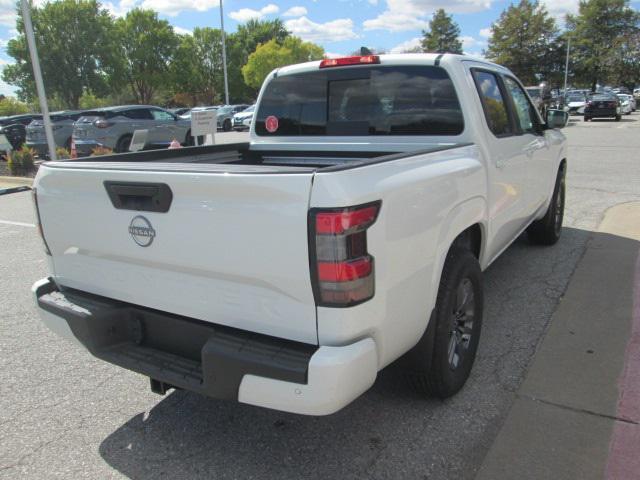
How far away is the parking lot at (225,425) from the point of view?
8.30 ft

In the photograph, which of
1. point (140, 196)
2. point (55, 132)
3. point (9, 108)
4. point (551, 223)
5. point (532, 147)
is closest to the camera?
point (140, 196)

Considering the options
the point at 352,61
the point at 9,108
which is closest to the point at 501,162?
the point at 352,61

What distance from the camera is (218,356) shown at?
84.9 inches

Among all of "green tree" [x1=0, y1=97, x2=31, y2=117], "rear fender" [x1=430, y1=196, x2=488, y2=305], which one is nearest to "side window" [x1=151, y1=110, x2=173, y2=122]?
"rear fender" [x1=430, y1=196, x2=488, y2=305]

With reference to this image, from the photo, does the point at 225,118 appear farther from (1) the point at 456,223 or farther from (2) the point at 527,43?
(2) the point at 527,43

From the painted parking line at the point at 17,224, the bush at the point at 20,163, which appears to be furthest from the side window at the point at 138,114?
the painted parking line at the point at 17,224

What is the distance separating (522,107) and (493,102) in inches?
36.2

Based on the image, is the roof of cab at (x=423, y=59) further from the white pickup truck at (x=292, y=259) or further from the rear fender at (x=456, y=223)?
the rear fender at (x=456, y=223)

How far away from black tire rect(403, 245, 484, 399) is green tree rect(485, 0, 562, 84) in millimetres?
61095

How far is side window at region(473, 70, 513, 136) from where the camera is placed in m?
3.65

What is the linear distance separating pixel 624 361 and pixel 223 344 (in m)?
2.67

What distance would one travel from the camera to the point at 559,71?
200 feet

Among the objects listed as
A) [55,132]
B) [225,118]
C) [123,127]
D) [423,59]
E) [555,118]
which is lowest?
[225,118]

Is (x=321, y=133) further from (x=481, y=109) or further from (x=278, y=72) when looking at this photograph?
(x=481, y=109)
